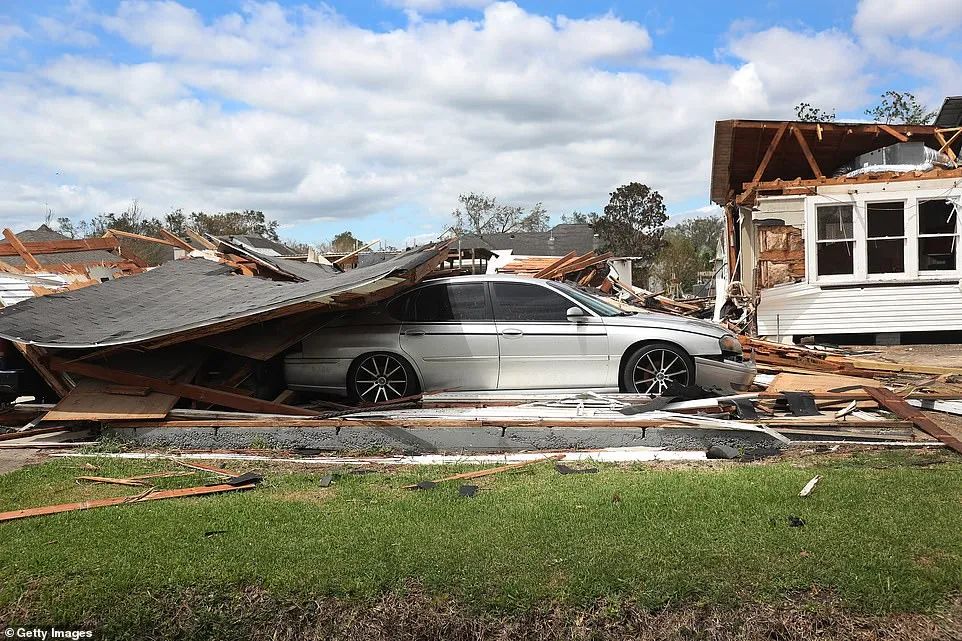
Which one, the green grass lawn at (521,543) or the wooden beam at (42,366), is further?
the wooden beam at (42,366)

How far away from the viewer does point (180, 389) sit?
7.43m

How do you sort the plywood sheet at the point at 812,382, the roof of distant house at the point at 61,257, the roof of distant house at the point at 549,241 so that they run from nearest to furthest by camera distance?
the plywood sheet at the point at 812,382 < the roof of distant house at the point at 61,257 < the roof of distant house at the point at 549,241

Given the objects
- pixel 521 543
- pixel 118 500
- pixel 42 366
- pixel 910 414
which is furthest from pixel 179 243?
pixel 910 414

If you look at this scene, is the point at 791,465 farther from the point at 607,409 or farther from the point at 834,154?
the point at 834,154

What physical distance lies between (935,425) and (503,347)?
4152 mm

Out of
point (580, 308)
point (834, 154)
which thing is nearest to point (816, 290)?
point (834, 154)

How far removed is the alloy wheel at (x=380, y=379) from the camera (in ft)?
26.3

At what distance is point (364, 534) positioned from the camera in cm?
436

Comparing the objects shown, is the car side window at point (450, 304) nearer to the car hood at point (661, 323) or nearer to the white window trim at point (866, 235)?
the car hood at point (661, 323)

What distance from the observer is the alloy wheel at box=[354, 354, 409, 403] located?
8008 millimetres

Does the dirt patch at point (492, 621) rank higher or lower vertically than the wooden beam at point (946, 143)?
lower

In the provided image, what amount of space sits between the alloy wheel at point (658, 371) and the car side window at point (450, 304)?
1801mm

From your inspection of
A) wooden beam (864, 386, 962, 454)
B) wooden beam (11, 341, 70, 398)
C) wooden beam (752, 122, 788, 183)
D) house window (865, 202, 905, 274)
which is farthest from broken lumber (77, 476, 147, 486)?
→ house window (865, 202, 905, 274)

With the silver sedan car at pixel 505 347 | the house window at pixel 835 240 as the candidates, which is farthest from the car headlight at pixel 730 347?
the house window at pixel 835 240
